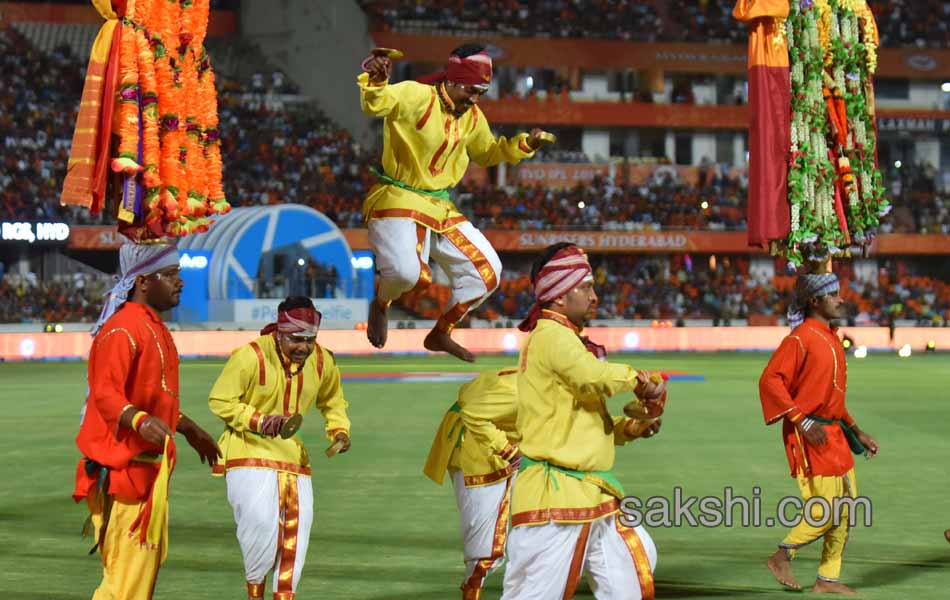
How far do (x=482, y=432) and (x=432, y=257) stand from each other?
5.42ft

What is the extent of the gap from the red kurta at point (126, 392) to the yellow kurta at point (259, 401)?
916 mm

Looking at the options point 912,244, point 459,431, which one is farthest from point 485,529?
point 912,244

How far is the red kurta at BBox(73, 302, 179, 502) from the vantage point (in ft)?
23.0

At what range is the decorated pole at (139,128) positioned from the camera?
25.8ft

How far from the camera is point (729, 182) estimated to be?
58.4 metres

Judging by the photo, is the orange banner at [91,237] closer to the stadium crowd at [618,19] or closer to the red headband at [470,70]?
the stadium crowd at [618,19]

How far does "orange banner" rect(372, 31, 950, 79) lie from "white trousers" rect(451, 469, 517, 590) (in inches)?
1909

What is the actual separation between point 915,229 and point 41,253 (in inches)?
1297

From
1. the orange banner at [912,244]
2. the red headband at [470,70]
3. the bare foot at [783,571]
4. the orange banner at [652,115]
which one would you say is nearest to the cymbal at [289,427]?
the red headband at [470,70]

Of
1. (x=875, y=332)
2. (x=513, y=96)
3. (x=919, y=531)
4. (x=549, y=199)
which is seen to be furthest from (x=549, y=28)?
(x=919, y=531)

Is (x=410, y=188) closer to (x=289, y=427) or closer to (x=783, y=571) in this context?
(x=289, y=427)

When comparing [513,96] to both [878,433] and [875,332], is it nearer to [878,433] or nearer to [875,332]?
[875,332]

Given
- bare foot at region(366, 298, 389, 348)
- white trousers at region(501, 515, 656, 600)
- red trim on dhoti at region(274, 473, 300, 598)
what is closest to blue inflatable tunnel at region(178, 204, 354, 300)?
bare foot at region(366, 298, 389, 348)

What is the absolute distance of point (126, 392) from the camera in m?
7.18
